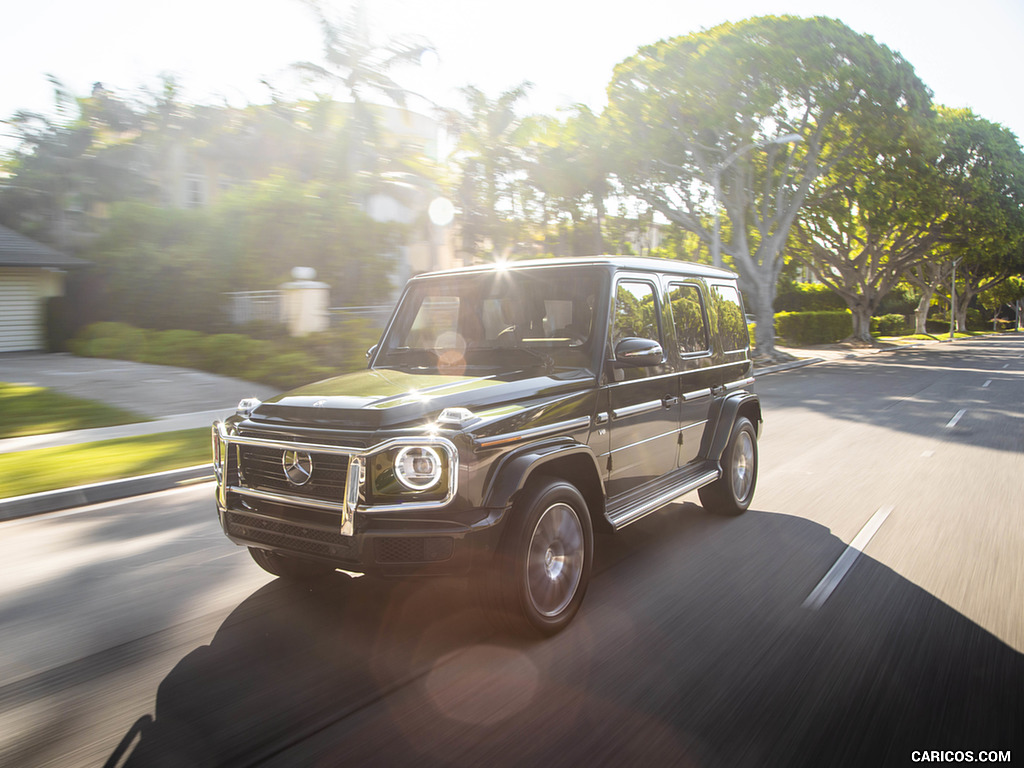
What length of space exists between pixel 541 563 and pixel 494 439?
2.35ft

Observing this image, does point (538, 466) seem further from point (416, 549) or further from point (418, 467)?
point (416, 549)

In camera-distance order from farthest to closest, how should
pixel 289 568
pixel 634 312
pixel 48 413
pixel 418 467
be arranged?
pixel 48 413 < pixel 634 312 < pixel 289 568 < pixel 418 467

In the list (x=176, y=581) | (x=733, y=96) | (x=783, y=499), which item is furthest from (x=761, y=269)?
(x=176, y=581)

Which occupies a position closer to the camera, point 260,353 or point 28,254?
point 260,353

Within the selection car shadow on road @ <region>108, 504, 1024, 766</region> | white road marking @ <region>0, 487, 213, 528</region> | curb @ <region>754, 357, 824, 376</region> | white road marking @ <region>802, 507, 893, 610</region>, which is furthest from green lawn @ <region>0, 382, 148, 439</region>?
curb @ <region>754, 357, 824, 376</region>

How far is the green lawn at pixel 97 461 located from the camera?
7.82m

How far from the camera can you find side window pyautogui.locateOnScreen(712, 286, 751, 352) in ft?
21.9

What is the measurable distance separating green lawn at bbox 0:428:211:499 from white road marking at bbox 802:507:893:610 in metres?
6.65

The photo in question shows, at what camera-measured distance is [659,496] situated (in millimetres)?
5234

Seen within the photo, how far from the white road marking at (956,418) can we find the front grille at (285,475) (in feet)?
34.9

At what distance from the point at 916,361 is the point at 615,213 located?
12772mm

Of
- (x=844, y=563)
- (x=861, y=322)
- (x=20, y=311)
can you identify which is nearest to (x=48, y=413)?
(x=844, y=563)

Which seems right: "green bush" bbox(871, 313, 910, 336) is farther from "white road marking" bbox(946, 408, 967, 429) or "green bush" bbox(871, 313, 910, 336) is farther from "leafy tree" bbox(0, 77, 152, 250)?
"leafy tree" bbox(0, 77, 152, 250)

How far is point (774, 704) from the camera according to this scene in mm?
3342
